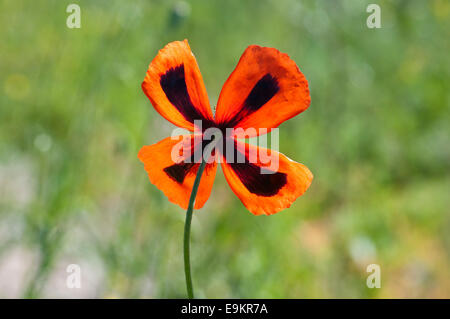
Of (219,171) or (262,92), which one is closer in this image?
(262,92)

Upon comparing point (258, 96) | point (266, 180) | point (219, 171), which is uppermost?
point (219, 171)

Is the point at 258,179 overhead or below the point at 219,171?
below

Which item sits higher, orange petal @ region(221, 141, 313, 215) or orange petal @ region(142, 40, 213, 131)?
orange petal @ region(142, 40, 213, 131)

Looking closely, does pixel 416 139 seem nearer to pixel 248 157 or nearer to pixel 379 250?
pixel 379 250

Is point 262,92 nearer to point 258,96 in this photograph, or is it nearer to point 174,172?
point 258,96

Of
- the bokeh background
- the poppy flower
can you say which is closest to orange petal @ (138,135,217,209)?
the poppy flower

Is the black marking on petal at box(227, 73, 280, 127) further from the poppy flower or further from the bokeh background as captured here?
the bokeh background

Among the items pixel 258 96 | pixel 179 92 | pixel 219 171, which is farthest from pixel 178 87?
pixel 219 171

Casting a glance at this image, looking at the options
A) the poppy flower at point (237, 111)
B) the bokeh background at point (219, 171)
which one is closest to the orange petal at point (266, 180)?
the poppy flower at point (237, 111)
